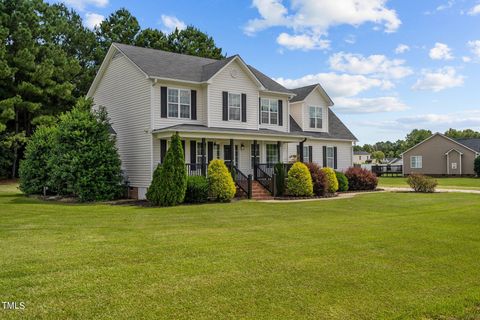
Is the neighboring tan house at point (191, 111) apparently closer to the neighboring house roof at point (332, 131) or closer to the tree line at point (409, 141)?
the neighboring house roof at point (332, 131)

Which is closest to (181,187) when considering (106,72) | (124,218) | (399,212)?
(124,218)

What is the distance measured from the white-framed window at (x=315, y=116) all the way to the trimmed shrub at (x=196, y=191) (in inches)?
511

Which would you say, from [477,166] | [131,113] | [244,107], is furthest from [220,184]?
[477,166]

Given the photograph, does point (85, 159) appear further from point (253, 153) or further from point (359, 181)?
point (359, 181)

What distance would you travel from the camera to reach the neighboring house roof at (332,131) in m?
27.5

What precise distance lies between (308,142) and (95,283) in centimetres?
2290

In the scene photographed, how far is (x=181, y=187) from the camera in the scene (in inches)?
654

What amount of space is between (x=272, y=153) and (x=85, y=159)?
10571 millimetres

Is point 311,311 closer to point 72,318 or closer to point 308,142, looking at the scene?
point 72,318

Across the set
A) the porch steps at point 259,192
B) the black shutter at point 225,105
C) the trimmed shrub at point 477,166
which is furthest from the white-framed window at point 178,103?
the trimmed shrub at point 477,166

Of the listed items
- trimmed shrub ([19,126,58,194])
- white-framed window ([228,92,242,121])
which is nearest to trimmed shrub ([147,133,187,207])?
white-framed window ([228,92,242,121])

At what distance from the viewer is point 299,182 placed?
65.8ft

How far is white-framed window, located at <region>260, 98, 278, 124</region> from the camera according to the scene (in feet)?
79.5

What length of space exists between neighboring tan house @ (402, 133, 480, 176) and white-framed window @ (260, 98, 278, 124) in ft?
97.6
